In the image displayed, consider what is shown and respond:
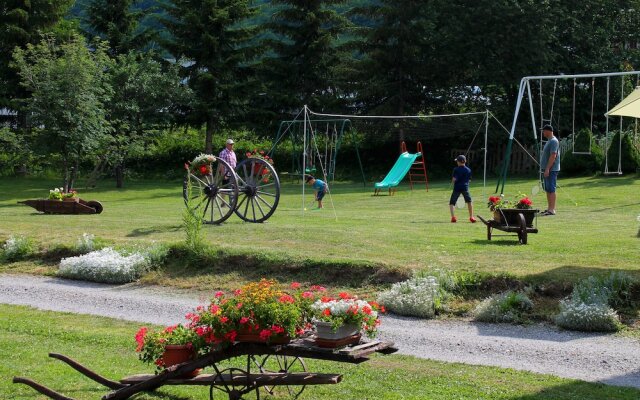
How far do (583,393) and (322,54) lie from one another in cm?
3352

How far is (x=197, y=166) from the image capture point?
19.0 meters

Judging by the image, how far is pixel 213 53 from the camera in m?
39.9

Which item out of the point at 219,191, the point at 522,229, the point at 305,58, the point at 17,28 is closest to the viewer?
the point at 522,229

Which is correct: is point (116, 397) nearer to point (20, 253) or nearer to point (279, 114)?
point (20, 253)

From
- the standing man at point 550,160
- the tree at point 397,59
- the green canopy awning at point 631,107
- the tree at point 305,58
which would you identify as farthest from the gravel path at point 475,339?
the tree at point 305,58

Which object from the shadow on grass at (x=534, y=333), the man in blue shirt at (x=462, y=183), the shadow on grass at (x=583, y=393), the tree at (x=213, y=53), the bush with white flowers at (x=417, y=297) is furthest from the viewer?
→ the tree at (x=213, y=53)

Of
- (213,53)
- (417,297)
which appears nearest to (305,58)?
(213,53)

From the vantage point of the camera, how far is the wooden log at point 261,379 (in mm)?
7125

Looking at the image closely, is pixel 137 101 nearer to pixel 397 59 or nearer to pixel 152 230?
pixel 397 59

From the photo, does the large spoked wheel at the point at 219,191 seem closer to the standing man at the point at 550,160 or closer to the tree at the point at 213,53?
the standing man at the point at 550,160

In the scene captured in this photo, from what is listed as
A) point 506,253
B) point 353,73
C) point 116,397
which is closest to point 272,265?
point 506,253

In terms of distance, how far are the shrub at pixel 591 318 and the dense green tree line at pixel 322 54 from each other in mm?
26906

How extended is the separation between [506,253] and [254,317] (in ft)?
26.1

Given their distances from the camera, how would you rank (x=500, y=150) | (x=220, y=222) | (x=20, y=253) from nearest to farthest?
(x=20, y=253) → (x=220, y=222) → (x=500, y=150)
